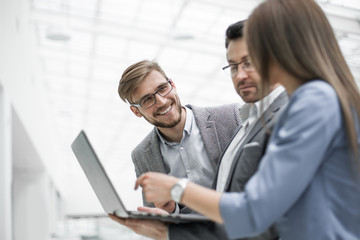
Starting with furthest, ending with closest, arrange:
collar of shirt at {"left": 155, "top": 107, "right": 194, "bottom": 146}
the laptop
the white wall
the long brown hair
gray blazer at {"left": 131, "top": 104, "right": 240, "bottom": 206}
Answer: the white wall → collar of shirt at {"left": 155, "top": 107, "right": 194, "bottom": 146} → gray blazer at {"left": 131, "top": 104, "right": 240, "bottom": 206} → the laptop → the long brown hair

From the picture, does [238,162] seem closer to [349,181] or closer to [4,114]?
[349,181]

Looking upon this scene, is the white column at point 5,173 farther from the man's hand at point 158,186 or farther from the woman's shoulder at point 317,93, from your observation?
the woman's shoulder at point 317,93

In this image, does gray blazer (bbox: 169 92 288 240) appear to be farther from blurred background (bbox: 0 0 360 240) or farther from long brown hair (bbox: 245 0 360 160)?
blurred background (bbox: 0 0 360 240)

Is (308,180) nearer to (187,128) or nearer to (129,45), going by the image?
(187,128)

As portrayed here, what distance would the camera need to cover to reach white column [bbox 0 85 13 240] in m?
6.84

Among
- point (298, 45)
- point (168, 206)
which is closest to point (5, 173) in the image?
point (168, 206)

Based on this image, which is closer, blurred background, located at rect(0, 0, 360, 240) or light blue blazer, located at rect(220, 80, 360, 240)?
light blue blazer, located at rect(220, 80, 360, 240)

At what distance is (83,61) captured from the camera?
16.6 metres

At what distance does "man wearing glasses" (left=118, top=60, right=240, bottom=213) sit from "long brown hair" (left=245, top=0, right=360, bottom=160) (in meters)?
1.34

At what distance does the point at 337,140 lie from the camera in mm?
1492

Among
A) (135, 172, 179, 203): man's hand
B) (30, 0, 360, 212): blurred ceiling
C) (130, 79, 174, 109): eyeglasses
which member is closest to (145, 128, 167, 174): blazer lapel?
(130, 79, 174, 109): eyeglasses

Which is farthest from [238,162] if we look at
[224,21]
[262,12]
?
[224,21]

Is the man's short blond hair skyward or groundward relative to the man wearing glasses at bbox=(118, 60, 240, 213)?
skyward

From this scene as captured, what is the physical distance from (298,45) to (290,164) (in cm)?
38
